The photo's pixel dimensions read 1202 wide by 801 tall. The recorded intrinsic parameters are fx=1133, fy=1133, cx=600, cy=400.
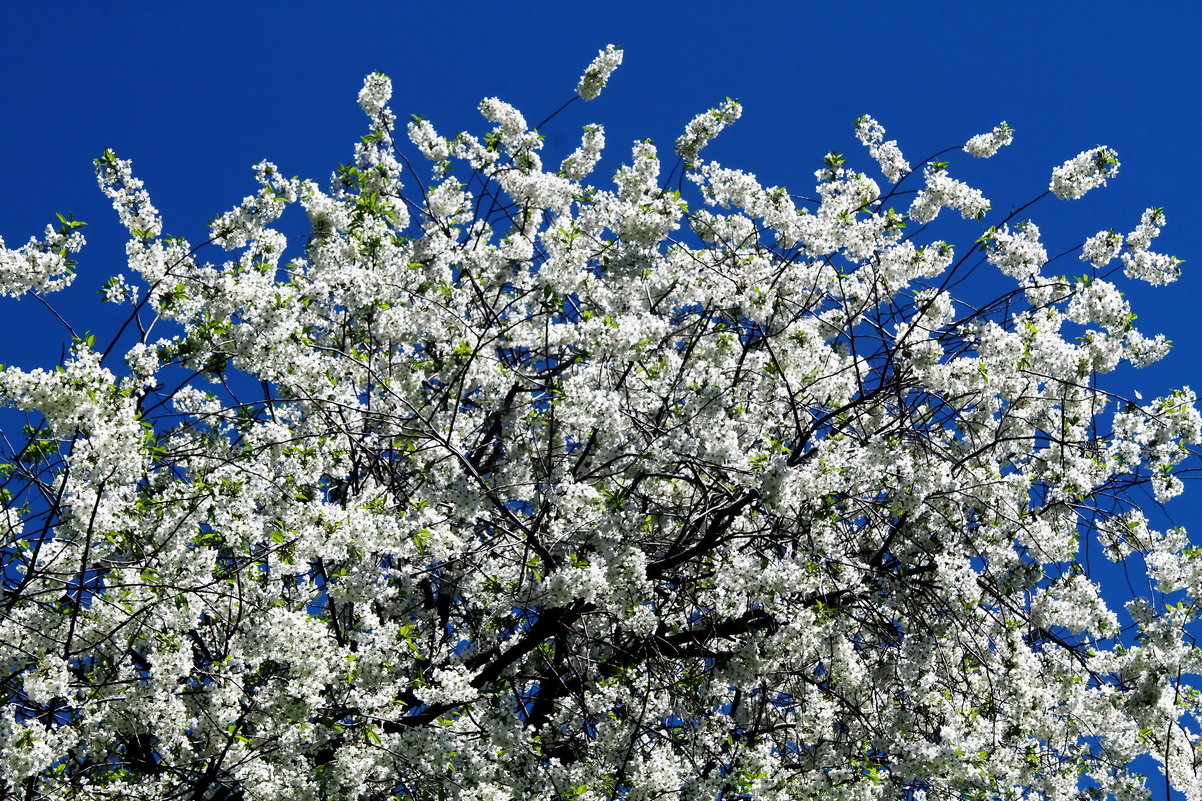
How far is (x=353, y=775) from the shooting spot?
266 inches

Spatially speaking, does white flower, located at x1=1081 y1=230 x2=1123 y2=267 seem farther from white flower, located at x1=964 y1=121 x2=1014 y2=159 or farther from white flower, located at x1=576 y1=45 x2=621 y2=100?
white flower, located at x1=576 y1=45 x2=621 y2=100

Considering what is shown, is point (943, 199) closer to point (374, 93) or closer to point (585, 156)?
point (585, 156)

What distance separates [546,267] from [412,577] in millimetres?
2359

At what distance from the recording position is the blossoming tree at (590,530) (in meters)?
6.79

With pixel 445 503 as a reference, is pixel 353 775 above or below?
below

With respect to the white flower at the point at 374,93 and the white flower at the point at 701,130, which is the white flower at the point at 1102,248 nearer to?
the white flower at the point at 701,130

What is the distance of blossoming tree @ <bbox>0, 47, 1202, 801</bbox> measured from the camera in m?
6.79

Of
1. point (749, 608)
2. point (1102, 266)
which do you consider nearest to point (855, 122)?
point (1102, 266)

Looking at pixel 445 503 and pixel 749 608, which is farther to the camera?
pixel 749 608

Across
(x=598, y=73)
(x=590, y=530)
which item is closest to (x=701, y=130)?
(x=598, y=73)

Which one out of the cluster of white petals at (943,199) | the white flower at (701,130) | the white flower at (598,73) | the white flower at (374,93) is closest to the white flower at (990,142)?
the cluster of white petals at (943,199)

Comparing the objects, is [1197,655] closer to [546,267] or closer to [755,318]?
[755,318]

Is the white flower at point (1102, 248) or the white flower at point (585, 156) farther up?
the white flower at point (585, 156)

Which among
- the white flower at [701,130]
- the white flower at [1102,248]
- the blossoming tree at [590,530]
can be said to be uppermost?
the white flower at [701,130]
